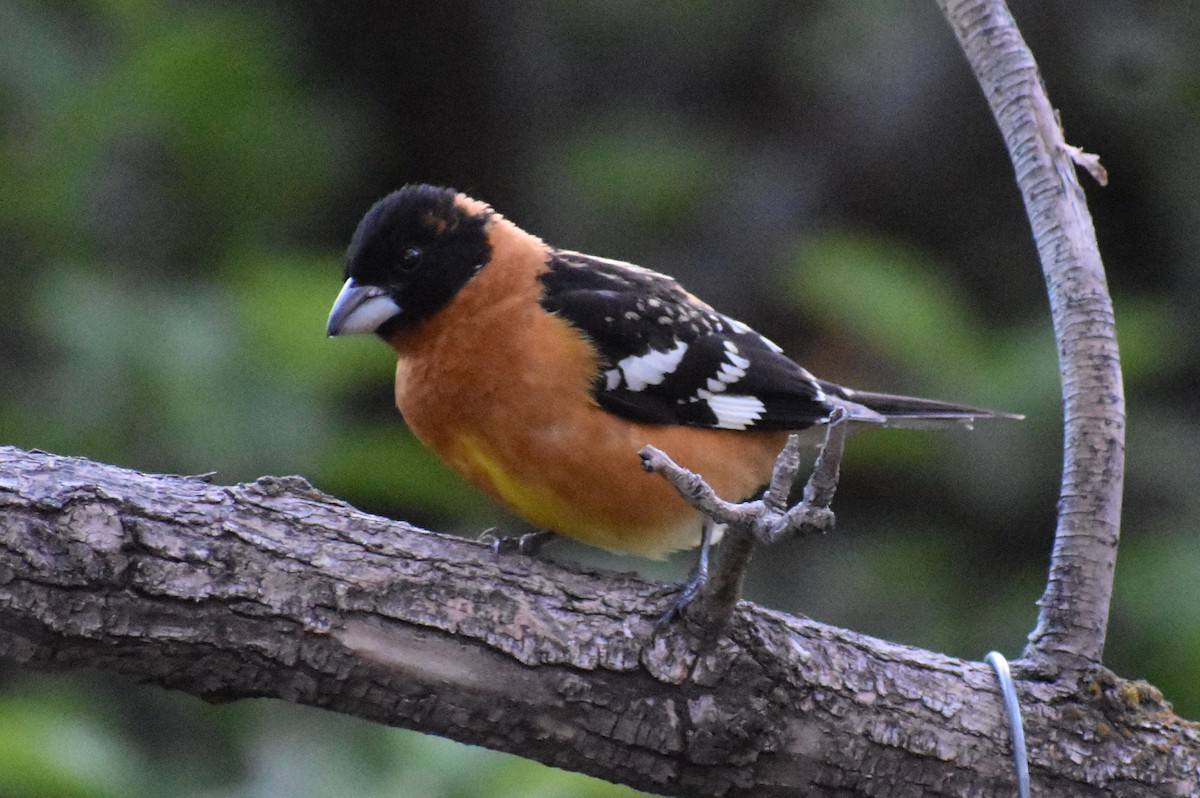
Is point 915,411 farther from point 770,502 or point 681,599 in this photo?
point 770,502

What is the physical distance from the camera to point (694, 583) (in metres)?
3.18

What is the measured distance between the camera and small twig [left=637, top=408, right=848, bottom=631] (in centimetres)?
216

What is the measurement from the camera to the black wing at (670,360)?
144 inches

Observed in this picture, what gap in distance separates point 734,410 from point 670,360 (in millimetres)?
212

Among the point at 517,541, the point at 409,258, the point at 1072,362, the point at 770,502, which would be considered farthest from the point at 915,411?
the point at 770,502

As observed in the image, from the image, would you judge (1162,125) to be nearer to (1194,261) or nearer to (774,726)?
(1194,261)

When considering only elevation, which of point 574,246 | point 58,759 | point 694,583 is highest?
point 574,246

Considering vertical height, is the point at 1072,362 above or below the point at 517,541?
above

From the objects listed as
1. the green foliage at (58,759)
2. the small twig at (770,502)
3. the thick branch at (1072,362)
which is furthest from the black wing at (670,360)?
the green foliage at (58,759)

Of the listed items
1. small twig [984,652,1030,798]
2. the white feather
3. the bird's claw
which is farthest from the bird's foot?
small twig [984,652,1030,798]

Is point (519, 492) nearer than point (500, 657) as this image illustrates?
No

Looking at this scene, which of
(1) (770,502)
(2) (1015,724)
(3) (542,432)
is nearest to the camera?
(1) (770,502)

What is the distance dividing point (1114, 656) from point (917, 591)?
82 centimetres

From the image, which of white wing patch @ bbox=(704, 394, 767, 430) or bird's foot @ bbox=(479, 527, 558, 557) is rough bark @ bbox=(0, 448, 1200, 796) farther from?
white wing patch @ bbox=(704, 394, 767, 430)
